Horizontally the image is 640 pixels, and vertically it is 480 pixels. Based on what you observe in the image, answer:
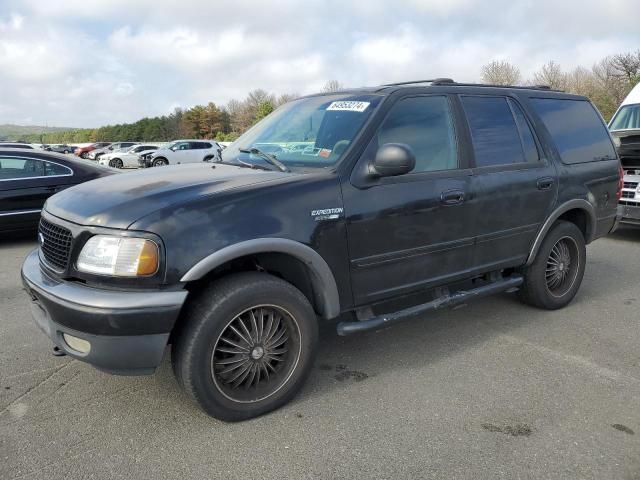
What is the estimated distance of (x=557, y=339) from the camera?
4.16 m

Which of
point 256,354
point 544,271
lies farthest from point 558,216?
point 256,354

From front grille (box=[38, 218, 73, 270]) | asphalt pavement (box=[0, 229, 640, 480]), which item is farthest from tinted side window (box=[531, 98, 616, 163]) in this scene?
front grille (box=[38, 218, 73, 270])

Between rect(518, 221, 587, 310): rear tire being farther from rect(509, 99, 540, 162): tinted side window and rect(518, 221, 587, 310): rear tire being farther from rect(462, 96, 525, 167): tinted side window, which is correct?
rect(462, 96, 525, 167): tinted side window

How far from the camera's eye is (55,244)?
2955 millimetres

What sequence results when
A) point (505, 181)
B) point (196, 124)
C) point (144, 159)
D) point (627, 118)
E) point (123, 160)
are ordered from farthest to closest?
point (196, 124) → point (123, 160) → point (144, 159) → point (627, 118) → point (505, 181)

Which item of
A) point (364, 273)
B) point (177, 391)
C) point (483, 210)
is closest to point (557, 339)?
point (483, 210)

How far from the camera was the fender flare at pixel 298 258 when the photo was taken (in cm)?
266

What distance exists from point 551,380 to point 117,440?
2689mm

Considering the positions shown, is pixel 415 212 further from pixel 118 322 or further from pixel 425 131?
pixel 118 322

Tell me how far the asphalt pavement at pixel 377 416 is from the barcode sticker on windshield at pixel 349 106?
175 centimetres

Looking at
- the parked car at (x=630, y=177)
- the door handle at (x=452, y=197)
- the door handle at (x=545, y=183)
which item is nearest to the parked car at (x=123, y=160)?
the parked car at (x=630, y=177)

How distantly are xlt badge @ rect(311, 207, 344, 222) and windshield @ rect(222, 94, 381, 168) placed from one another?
339 mm

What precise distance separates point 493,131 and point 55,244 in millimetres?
3172

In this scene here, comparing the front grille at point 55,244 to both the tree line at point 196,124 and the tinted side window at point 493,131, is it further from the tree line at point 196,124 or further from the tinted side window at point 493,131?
the tree line at point 196,124
